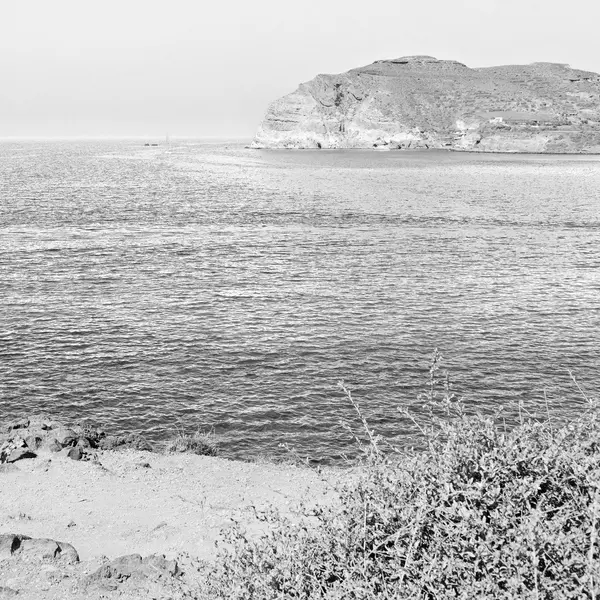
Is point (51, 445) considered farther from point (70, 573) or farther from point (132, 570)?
point (132, 570)

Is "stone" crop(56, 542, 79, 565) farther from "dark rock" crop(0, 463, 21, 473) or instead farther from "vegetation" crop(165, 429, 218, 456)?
"vegetation" crop(165, 429, 218, 456)

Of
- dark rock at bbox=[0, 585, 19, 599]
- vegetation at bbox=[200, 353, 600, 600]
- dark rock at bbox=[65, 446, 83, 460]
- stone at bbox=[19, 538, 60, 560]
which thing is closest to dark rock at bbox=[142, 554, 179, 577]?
stone at bbox=[19, 538, 60, 560]

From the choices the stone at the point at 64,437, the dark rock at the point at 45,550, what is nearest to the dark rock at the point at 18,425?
the stone at the point at 64,437

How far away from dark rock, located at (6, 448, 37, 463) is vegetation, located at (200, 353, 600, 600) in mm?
17287

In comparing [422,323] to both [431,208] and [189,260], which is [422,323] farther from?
[431,208]

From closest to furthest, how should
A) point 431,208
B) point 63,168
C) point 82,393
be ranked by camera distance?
point 82,393 < point 431,208 < point 63,168

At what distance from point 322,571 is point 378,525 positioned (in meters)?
1.17

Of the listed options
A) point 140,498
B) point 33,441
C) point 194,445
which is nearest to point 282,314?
point 194,445

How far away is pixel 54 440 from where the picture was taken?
2814cm

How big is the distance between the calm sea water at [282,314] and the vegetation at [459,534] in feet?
11.2

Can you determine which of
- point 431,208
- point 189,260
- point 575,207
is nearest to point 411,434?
point 189,260

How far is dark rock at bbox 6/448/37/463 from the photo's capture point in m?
26.7

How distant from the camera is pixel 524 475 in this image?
11.1m

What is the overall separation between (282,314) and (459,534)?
39.1 meters
